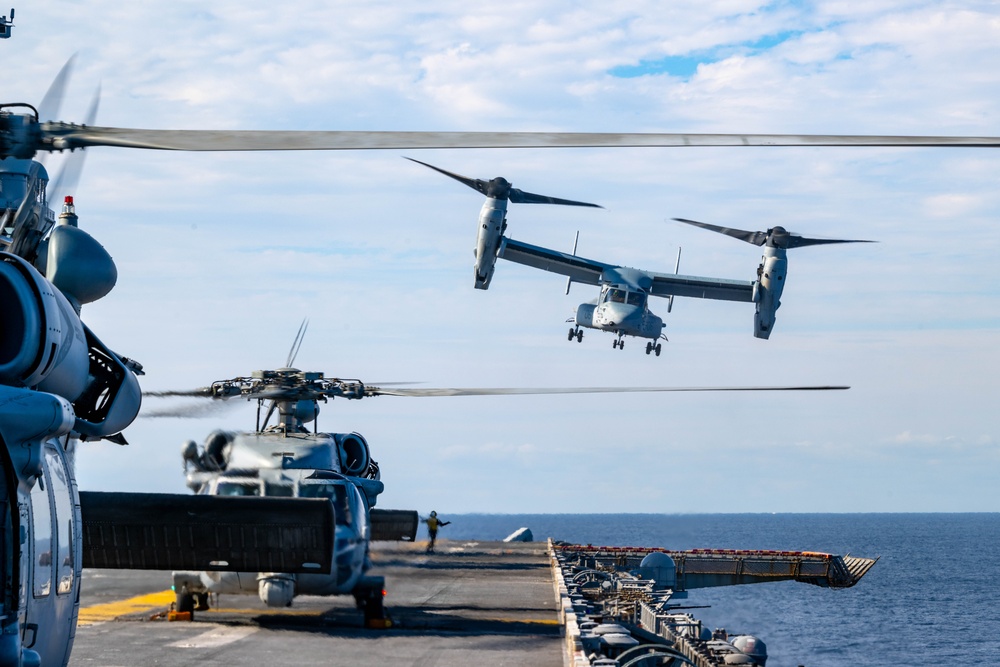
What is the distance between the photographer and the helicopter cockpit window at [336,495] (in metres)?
19.5

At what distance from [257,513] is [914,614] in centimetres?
8481

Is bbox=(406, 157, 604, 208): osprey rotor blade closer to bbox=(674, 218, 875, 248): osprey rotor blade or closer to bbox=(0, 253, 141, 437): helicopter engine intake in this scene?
bbox=(674, 218, 875, 248): osprey rotor blade

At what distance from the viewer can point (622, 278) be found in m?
55.8

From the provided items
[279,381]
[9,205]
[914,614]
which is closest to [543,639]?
[279,381]

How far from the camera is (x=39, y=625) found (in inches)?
338

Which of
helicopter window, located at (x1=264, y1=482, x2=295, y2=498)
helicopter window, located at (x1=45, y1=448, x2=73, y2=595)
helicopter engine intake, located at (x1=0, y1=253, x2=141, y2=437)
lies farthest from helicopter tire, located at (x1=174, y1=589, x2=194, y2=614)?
helicopter window, located at (x1=45, y1=448, x2=73, y2=595)

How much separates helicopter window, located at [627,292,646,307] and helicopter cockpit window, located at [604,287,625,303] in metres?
0.33

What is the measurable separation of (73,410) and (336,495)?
10818mm

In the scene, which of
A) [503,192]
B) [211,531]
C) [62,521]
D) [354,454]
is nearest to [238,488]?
[354,454]

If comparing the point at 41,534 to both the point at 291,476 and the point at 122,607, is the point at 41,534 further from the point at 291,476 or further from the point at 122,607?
the point at 122,607

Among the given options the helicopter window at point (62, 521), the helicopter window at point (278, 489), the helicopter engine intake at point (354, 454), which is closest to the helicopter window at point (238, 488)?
the helicopter window at point (278, 489)

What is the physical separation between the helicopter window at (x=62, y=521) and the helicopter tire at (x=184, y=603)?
37.1ft

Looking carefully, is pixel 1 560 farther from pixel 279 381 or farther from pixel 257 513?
pixel 279 381

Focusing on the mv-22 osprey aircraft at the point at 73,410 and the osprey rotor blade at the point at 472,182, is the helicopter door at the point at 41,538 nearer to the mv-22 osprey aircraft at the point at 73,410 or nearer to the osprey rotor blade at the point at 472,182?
the mv-22 osprey aircraft at the point at 73,410
